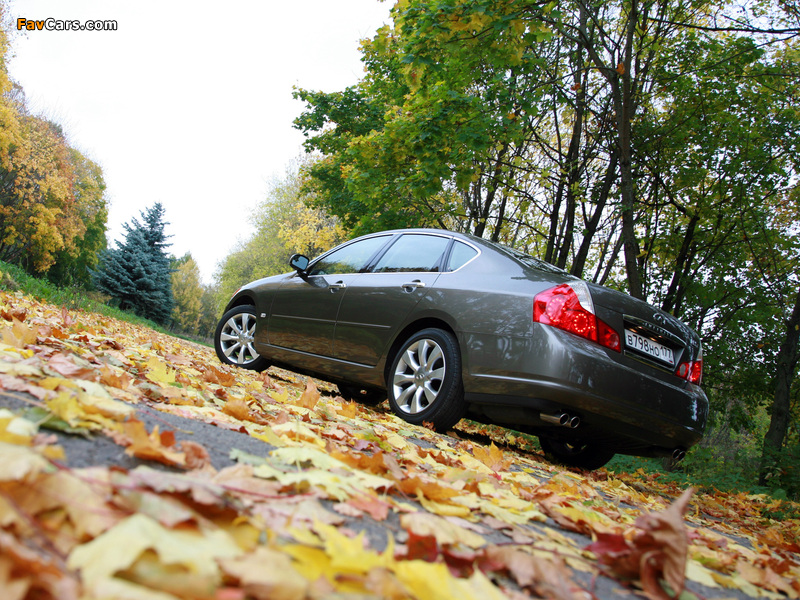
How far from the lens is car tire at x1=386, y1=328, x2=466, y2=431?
384 cm

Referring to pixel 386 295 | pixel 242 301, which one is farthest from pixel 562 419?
pixel 242 301

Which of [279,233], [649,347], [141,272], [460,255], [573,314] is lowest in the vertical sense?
[141,272]

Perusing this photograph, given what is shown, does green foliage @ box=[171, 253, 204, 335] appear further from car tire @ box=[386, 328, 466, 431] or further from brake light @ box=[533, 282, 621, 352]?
brake light @ box=[533, 282, 621, 352]

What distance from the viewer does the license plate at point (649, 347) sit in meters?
3.61

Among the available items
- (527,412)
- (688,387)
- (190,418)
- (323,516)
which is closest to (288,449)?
(323,516)

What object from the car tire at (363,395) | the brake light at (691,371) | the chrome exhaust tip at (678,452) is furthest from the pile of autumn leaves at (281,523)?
the car tire at (363,395)

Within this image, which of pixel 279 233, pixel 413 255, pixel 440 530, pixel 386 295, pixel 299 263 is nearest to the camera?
pixel 440 530

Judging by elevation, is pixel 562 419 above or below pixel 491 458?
above

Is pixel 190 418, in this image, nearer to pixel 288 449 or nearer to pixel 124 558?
pixel 288 449

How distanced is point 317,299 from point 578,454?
110 inches

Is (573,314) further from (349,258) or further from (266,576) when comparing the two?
(266,576)

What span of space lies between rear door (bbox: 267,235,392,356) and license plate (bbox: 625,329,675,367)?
2.43 m

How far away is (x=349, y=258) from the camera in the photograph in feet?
18.0

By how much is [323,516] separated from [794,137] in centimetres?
1316
